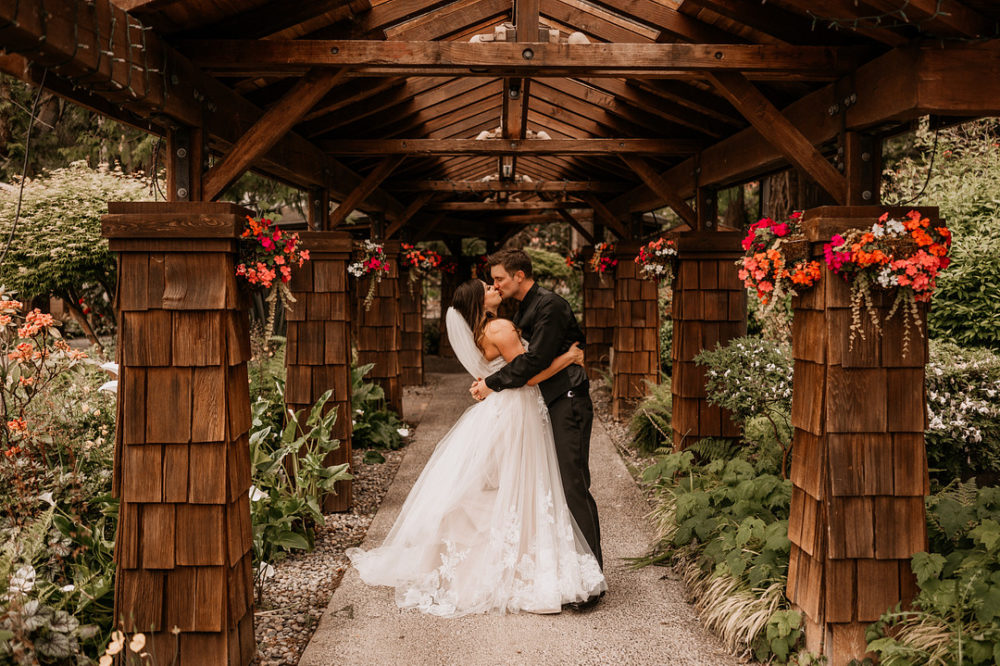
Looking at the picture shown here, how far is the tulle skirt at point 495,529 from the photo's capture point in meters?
3.89

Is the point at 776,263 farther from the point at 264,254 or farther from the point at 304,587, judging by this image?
the point at 304,587

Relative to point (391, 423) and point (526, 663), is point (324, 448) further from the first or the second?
point (391, 423)

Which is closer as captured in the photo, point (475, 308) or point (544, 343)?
point (544, 343)

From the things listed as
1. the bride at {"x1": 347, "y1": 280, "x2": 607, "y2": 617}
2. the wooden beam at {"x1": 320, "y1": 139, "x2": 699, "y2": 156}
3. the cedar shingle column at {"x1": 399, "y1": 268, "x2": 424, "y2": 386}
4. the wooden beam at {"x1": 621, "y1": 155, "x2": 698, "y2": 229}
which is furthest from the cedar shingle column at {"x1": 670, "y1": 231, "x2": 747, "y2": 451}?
the cedar shingle column at {"x1": 399, "y1": 268, "x2": 424, "y2": 386}

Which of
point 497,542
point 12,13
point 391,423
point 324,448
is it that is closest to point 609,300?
point 391,423

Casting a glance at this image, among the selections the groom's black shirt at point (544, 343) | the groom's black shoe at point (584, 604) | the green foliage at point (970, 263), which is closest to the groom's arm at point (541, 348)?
the groom's black shirt at point (544, 343)

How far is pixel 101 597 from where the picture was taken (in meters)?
3.50

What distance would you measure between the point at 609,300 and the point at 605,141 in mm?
6259

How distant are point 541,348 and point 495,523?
3.28 feet

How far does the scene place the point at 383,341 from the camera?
9430mm

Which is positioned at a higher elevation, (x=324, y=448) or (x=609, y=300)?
(x=609, y=300)

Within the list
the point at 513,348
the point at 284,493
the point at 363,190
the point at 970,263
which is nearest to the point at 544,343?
the point at 513,348

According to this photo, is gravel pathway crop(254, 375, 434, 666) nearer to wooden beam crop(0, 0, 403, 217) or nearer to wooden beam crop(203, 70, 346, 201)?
wooden beam crop(203, 70, 346, 201)

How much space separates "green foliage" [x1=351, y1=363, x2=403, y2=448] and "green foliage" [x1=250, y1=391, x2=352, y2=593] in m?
2.04
